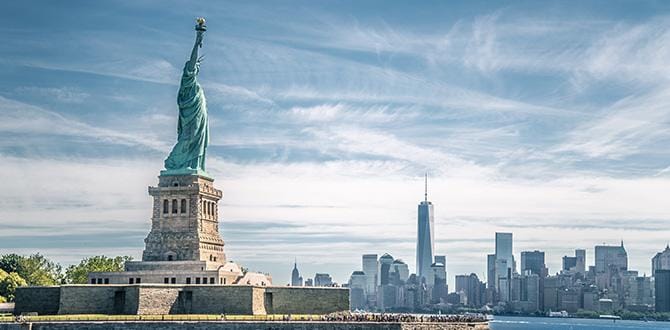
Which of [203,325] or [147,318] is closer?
[203,325]

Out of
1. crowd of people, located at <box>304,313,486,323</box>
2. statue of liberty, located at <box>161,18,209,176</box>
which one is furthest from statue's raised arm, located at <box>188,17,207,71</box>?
crowd of people, located at <box>304,313,486,323</box>

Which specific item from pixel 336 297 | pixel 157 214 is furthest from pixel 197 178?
pixel 336 297

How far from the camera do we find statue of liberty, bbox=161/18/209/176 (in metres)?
116

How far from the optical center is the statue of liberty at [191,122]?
116 m

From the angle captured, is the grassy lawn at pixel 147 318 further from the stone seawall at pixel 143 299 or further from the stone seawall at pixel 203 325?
the stone seawall at pixel 143 299

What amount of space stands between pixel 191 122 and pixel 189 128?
69 centimetres

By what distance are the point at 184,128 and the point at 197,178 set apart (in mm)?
6204

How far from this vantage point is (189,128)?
116 metres

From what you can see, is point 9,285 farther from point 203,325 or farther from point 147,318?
point 203,325

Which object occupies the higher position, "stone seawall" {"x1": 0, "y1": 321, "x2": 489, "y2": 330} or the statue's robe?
the statue's robe

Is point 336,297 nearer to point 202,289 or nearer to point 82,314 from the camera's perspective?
point 202,289

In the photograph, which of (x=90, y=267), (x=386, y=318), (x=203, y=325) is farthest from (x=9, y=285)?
(x=386, y=318)

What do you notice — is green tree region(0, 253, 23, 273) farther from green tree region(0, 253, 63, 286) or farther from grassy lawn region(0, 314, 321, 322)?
grassy lawn region(0, 314, 321, 322)

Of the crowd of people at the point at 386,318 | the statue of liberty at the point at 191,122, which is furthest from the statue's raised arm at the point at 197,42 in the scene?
the crowd of people at the point at 386,318
